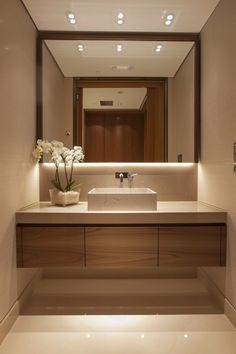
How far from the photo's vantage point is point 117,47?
97.0 inches

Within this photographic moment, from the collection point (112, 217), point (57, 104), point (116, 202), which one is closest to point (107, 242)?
point (112, 217)

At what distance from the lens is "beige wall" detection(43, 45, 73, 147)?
2.48 meters

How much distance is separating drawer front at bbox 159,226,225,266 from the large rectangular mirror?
859mm

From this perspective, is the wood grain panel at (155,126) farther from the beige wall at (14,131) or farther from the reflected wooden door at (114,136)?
the beige wall at (14,131)

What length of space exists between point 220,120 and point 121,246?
1259 mm

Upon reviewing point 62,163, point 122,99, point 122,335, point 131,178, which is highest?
point 122,99

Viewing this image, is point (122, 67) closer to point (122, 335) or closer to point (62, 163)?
point (62, 163)

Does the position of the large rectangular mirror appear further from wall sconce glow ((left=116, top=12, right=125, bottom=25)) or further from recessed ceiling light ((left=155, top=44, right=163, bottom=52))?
wall sconce glow ((left=116, top=12, right=125, bottom=25))

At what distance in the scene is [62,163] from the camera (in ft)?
8.29

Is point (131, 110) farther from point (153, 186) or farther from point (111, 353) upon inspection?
point (111, 353)

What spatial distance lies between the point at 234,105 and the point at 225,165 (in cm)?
45

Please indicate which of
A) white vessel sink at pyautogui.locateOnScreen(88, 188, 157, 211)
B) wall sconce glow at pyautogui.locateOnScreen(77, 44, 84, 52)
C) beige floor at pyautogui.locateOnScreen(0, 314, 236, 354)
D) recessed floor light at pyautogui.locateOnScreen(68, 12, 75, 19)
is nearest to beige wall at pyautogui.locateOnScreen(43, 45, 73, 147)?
wall sconce glow at pyautogui.locateOnScreen(77, 44, 84, 52)

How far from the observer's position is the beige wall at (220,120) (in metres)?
1.85

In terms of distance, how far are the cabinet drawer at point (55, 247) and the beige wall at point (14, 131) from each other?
104 millimetres
